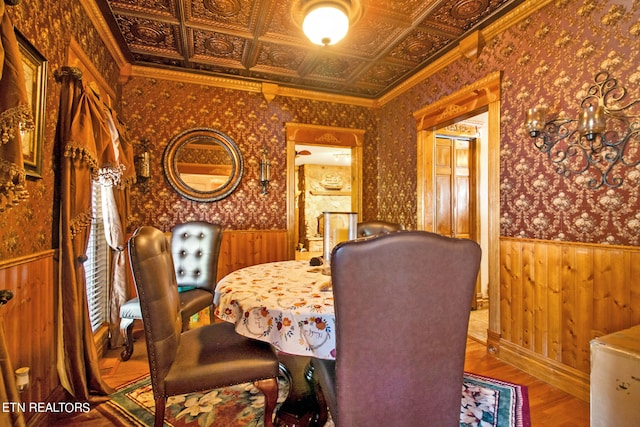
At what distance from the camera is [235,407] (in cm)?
190

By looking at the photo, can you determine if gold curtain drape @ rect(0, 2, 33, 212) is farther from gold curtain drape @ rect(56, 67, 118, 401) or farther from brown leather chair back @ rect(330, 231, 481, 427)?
brown leather chair back @ rect(330, 231, 481, 427)

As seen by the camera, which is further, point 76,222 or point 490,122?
point 490,122

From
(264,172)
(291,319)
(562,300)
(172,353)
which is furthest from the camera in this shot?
(264,172)

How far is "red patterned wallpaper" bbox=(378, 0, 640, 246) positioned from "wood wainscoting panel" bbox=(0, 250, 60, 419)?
320 cm

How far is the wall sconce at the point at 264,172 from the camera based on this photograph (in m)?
3.90

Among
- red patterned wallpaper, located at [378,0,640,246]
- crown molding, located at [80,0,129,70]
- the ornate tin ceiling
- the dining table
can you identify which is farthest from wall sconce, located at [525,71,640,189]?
crown molding, located at [80,0,129,70]

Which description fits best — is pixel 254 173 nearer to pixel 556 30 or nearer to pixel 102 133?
pixel 102 133

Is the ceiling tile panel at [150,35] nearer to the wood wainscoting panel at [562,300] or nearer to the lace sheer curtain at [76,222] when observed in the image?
the lace sheer curtain at [76,222]

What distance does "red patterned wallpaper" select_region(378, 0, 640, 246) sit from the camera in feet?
6.09

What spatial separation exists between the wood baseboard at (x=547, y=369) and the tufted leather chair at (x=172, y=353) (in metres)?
1.98

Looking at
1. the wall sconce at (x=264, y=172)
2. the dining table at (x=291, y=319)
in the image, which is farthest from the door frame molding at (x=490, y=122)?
the wall sconce at (x=264, y=172)

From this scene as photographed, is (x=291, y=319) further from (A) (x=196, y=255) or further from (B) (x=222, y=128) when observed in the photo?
(B) (x=222, y=128)

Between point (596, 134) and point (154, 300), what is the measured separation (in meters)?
2.62

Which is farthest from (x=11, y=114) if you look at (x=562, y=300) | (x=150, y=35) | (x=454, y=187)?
(x=454, y=187)
